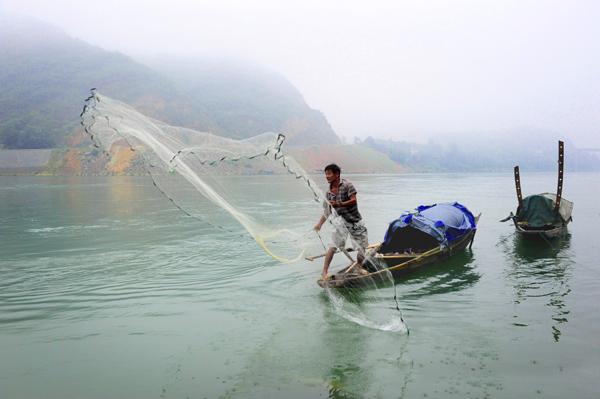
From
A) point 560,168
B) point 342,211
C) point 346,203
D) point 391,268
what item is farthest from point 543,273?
point 346,203

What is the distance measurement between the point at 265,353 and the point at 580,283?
9.21m

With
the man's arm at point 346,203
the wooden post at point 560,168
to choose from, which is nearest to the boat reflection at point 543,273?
the wooden post at point 560,168

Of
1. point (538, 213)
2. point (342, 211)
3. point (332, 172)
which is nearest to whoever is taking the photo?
point (332, 172)

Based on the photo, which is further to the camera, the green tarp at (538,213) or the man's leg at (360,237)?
the green tarp at (538,213)

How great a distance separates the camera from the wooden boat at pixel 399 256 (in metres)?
9.50

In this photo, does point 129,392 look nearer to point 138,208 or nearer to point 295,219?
point 295,219

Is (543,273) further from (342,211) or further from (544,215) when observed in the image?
(342,211)

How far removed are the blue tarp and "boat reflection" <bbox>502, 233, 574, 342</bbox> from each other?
1907 millimetres

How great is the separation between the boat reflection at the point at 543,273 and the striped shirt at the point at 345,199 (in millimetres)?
3832

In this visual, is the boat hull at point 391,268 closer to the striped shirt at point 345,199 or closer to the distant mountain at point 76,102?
the striped shirt at point 345,199

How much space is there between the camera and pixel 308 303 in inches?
369

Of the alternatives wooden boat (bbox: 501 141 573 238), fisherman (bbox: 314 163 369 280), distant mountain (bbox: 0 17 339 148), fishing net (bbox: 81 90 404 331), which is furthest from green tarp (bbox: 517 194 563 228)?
distant mountain (bbox: 0 17 339 148)

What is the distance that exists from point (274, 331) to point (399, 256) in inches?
181

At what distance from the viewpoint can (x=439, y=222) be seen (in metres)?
12.9
